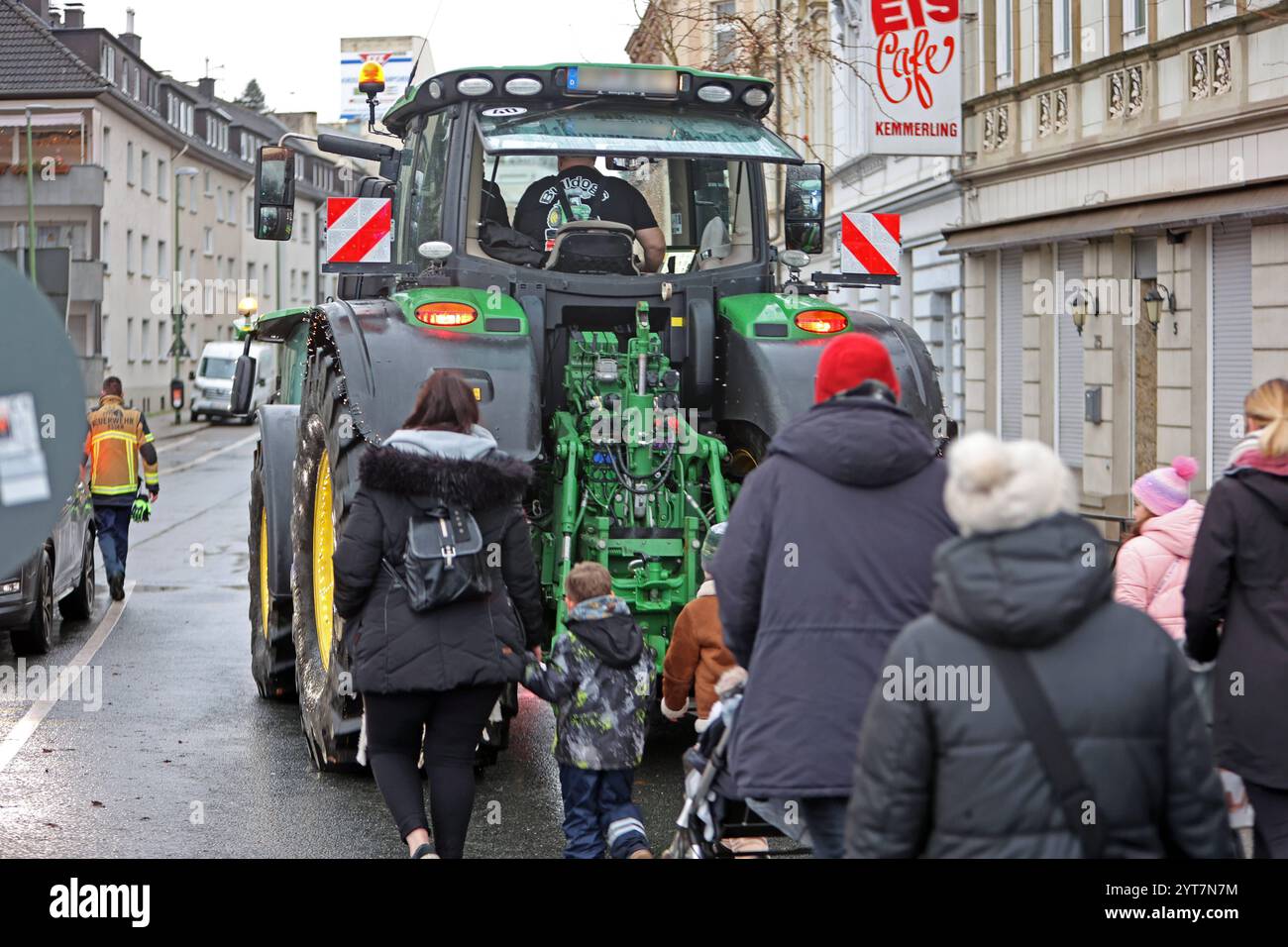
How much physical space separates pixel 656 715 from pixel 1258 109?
10061mm

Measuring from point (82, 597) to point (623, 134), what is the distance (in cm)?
733

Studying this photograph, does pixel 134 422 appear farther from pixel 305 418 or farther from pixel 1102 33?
pixel 1102 33

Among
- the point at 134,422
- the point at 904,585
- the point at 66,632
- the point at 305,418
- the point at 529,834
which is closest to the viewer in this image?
the point at 904,585

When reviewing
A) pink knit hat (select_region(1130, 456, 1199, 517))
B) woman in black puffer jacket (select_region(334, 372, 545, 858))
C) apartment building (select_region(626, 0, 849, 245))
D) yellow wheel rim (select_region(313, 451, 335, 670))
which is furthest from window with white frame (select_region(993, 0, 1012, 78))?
woman in black puffer jacket (select_region(334, 372, 545, 858))

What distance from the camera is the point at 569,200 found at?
888cm

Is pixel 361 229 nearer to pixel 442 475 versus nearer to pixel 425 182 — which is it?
pixel 425 182

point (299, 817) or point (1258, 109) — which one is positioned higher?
point (1258, 109)

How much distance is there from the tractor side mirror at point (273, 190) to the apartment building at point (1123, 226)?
9.33 metres

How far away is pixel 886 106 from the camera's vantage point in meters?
19.8

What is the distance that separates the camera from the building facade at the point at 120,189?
57.9m

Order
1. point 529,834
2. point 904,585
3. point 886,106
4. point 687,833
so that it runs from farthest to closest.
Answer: point 886,106 < point 529,834 < point 687,833 < point 904,585

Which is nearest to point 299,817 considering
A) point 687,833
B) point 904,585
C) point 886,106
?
point 687,833

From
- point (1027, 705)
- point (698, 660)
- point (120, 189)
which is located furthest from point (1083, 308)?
point (120, 189)

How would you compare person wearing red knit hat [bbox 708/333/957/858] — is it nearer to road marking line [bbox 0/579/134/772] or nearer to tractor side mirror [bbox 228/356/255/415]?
road marking line [bbox 0/579/134/772]
